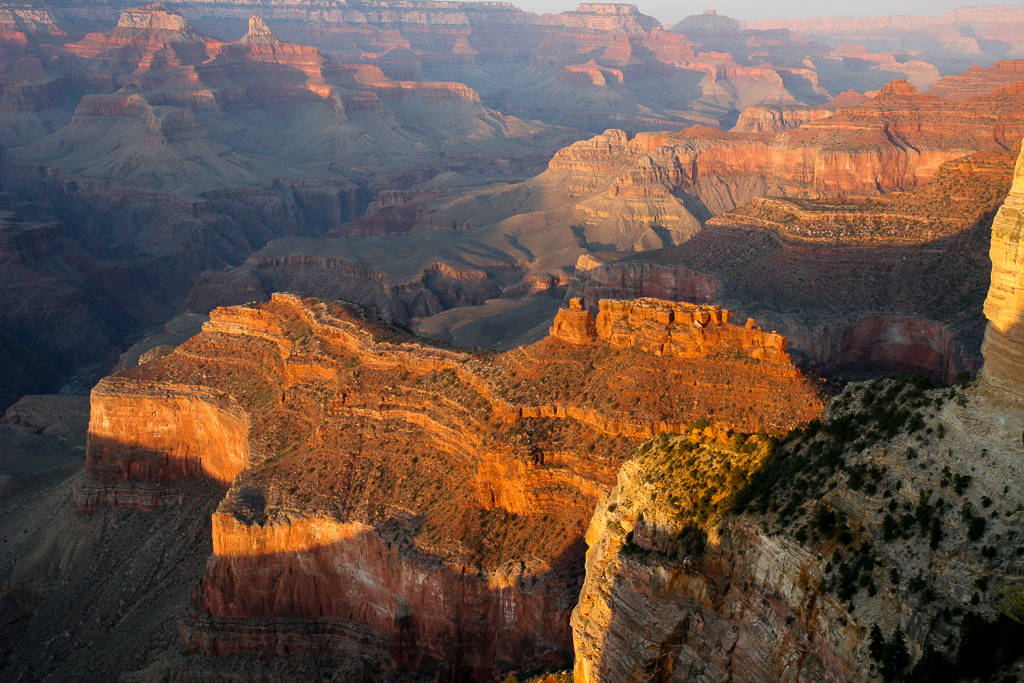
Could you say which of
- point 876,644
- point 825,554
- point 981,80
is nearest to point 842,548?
point 825,554

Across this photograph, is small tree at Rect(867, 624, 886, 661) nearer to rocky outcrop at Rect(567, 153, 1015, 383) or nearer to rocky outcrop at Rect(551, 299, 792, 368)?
rocky outcrop at Rect(551, 299, 792, 368)

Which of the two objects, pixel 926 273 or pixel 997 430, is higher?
pixel 997 430

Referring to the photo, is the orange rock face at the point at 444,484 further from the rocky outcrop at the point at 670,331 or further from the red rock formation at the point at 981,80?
the red rock formation at the point at 981,80

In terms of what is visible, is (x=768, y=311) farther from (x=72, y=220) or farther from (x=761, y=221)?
(x=72, y=220)

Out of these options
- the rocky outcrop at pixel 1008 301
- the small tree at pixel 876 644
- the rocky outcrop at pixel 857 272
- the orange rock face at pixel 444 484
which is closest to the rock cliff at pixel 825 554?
the small tree at pixel 876 644

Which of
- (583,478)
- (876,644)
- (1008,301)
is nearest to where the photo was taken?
(876,644)

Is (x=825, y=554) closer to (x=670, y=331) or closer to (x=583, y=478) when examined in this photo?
(x=583, y=478)

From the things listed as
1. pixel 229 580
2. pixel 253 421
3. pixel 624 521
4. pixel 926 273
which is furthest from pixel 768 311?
pixel 624 521
